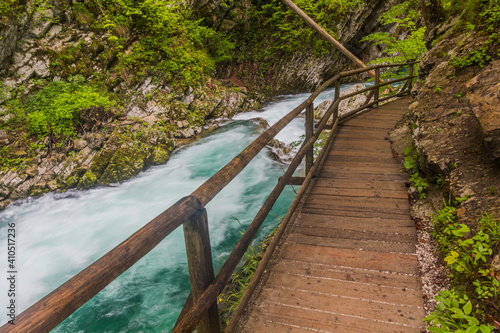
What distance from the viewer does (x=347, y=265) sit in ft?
7.91

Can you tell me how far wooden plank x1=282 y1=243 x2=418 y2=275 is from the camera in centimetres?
234

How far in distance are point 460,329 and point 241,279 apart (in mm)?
2540

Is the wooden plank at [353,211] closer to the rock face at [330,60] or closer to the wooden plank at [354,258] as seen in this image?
the wooden plank at [354,258]

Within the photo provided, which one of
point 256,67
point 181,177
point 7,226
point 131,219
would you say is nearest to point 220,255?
point 131,219

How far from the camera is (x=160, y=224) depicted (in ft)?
4.03

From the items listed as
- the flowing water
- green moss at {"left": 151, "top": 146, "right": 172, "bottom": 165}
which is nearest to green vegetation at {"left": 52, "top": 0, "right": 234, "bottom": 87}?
green moss at {"left": 151, "top": 146, "right": 172, "bottom": 165}

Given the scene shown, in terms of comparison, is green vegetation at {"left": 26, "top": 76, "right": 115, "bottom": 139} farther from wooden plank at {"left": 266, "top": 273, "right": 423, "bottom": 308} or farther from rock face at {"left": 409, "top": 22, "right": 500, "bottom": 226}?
rock face at {"left": 409, "top": 22, "right": 500, "bottom": 226}

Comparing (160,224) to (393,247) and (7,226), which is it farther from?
(7,226)

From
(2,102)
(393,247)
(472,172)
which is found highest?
(2,102)

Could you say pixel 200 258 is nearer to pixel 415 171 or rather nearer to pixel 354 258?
pixel 354 258

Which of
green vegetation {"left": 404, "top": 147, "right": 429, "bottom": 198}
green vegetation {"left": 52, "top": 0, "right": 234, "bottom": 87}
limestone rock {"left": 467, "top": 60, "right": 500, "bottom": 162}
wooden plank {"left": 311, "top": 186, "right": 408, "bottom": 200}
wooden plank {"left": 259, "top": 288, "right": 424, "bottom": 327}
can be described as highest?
green vegetation {"left": 52, "top": 0, "right": 234, "bottom": 87}

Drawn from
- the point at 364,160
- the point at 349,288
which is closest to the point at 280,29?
the point at 364,160

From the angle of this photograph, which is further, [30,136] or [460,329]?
[30,136]

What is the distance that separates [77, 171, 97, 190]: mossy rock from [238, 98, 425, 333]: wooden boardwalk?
6.70 m
